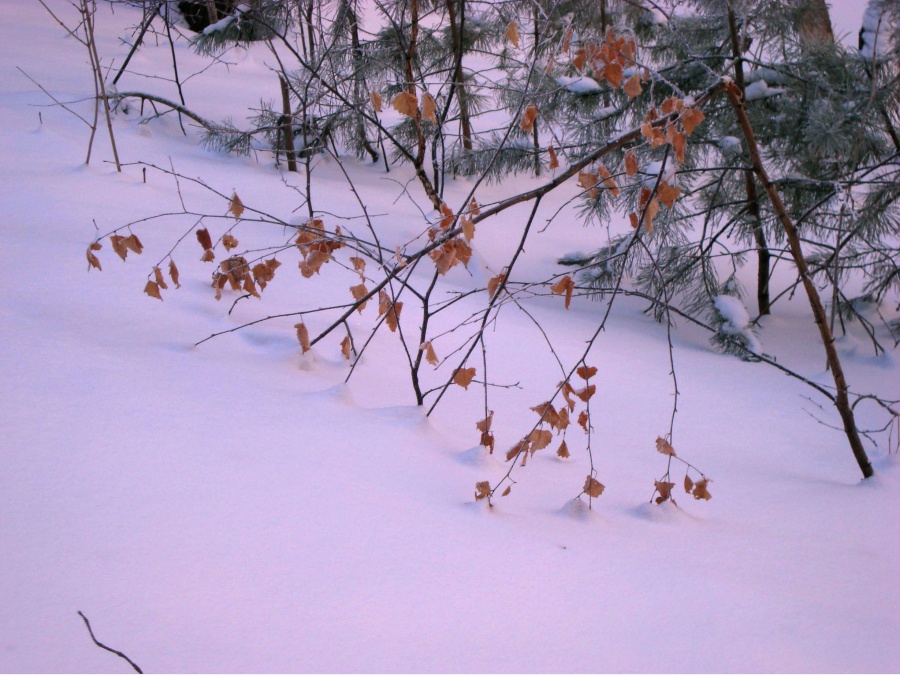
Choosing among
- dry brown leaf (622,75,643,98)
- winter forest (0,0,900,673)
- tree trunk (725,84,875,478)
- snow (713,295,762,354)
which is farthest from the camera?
snow (713,295,762,354)

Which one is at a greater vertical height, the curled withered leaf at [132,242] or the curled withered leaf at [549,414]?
the curled withered leaf at [132,242]

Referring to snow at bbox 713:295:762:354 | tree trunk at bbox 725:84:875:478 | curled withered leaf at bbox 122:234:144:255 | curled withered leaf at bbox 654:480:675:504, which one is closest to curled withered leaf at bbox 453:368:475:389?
curled withered leaf at bbox 654:480:675:504

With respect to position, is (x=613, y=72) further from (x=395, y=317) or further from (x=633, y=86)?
(x=395, y=317)

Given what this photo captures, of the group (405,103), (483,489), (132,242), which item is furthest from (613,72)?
(132,242)

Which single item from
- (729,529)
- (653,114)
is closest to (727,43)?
(653,114)

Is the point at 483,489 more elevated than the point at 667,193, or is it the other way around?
the point at 667,193

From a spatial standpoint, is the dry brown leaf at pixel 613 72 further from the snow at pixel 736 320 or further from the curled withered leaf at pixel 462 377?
the snow at pixel 736 320

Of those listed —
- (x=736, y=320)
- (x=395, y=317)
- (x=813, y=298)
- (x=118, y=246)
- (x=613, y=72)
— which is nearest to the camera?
A: (x=613, y=72)

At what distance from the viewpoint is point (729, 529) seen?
151 cm

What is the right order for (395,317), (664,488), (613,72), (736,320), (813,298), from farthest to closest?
(736,320) → (813,298) → (395,317) → (664,488) → (613,72)

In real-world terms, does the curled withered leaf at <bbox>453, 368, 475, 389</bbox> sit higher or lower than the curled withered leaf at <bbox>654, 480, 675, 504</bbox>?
higher

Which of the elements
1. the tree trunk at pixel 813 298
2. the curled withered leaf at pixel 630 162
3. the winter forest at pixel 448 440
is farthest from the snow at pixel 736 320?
the curled withered leaf at pixel 630 162

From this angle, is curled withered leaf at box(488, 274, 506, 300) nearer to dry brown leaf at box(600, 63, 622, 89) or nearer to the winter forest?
the winter forest

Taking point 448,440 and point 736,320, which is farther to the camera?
point 736,320
